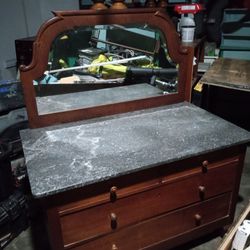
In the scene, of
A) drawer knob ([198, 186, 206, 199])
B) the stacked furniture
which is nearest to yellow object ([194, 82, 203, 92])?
the stacked furniture

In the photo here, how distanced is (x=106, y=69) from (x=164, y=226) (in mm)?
931

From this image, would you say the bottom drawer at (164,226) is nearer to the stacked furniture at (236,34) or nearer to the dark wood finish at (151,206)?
the dark wood finish at (151,206)

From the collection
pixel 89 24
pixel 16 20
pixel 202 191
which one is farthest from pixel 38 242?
pixel 16 20

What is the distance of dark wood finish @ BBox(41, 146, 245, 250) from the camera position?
1021 mm

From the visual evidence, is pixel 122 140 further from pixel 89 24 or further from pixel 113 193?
pixel 89 24

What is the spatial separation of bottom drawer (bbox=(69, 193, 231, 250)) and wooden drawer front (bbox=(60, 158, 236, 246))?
1.4 inches

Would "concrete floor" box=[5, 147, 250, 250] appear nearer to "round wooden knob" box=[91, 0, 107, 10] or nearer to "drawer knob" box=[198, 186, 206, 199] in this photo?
"drawer knob" box=[198, 186, 206, 199]

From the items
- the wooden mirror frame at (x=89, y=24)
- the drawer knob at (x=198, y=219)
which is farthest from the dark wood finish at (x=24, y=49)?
the drawer knob at (x=198, y=219)

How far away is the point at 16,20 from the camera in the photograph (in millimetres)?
2998

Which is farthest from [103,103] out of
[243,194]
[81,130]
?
Result: [243,194]

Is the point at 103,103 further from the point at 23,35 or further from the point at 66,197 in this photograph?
the point at 23,35

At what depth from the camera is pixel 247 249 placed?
47.5 inches

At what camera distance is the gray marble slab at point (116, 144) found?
0.98 meters

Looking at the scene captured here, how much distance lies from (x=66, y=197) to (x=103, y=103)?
600 millimetres
